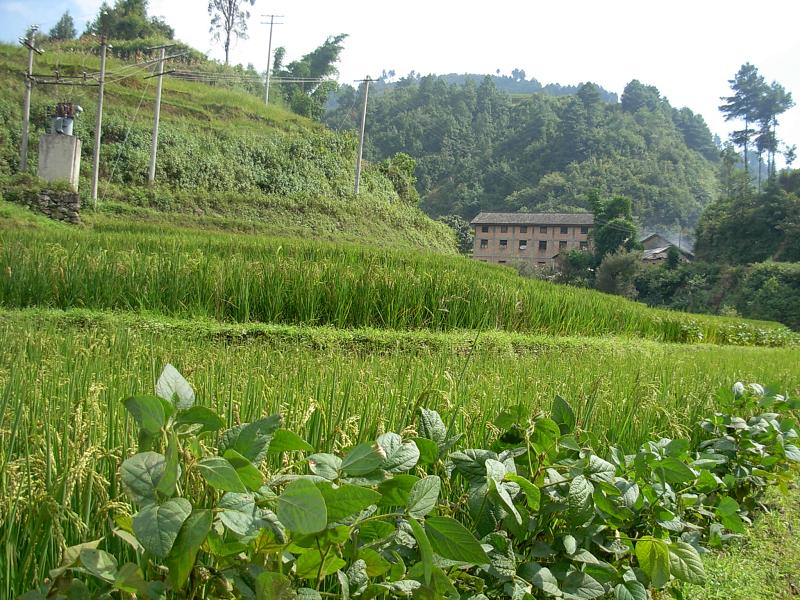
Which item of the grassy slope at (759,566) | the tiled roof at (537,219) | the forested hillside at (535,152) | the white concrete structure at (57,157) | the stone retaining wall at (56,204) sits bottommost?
the grassy slope at (759,566)

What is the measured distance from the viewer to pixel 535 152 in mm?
63344

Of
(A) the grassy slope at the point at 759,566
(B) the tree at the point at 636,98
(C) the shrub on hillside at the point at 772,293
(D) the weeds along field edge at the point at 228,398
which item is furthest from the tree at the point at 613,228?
(B) the tree at the point at 636,98

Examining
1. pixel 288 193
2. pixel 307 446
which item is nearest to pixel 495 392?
pixel 307 446

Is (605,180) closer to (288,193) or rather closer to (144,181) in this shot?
(288,193)

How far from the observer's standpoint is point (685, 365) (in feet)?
18.6

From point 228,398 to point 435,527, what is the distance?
1465 mm

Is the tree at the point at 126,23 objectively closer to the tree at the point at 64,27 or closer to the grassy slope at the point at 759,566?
the tree at the point at 64,27

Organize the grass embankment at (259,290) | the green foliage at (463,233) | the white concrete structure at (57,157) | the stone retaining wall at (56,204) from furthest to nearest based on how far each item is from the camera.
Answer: the green foliage at (463,233) < the white concrete structure at (57,157) < the stone retaining wall at (56,204) < the grass embankment at (259,290)

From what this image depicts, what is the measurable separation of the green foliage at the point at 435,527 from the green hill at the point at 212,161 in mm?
18125

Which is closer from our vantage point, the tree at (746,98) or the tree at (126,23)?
the tree at (126,23)

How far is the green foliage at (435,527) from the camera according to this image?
3.41ft

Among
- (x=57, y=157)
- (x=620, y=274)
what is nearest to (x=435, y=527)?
(x=57, y=157)

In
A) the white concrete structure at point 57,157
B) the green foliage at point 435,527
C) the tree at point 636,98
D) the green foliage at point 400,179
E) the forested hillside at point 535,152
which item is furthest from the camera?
the tree at point 636,98

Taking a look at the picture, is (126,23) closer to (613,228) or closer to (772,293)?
(613,228)
